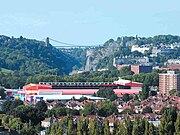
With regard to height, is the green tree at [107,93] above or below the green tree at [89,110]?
above

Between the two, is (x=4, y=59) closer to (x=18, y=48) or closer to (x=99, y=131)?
(x=18, y=48)

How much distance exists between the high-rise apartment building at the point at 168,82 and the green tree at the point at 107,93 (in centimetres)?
782

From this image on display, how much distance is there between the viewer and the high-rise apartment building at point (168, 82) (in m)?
96.4

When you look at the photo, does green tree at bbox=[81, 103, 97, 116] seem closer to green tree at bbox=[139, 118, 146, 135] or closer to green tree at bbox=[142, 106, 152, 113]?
green tree at bbox=[142, 106, 152, 113]

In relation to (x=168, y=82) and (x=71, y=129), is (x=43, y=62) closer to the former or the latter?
(x=168, y=82)

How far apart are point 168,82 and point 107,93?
1102 centimetres

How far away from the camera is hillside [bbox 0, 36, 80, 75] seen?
465 feet

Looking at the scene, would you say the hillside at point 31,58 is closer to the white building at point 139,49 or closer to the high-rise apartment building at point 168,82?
the white building at point 139,49

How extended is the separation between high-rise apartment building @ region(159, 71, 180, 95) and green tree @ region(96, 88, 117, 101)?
308 inches

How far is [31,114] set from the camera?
55.1 meters

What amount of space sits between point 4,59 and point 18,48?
47.3ft

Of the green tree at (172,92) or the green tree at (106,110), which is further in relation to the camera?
the green tree at (172,92)

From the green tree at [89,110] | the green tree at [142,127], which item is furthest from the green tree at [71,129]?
the green tree at [89,110]

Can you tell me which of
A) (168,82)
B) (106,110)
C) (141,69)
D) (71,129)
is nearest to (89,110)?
(106,110)
